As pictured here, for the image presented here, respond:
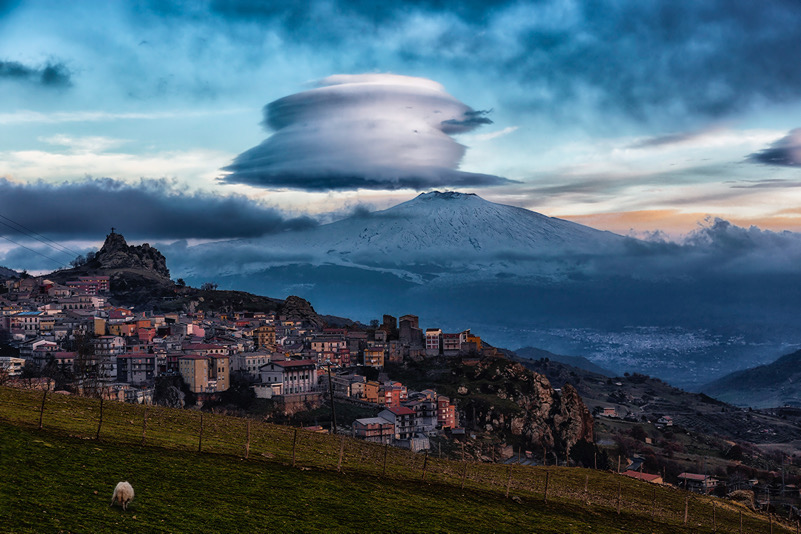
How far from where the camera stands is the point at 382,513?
22.8 metres

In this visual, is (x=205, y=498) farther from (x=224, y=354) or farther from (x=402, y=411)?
(x=224, y=354)

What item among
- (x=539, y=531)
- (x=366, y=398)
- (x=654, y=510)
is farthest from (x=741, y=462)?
(x=539, y=531)

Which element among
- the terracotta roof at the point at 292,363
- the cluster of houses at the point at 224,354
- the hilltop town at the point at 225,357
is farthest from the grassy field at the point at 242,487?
the terracotta roof at the point at 292,363

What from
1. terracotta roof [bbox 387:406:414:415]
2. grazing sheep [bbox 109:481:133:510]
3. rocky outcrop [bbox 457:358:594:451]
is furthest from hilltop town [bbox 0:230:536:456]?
grazing sheep [bbox 109:481:133:510]

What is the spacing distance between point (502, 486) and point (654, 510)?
881 cm

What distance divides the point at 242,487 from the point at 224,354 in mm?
92379

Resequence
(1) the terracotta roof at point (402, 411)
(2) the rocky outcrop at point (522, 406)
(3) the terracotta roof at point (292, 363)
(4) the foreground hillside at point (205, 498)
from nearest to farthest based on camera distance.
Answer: (4) the foreground hillside at point (205, 498) → (1) the terracotta roof at point (402, 411) → (3) the terracotta roof at point (292, 363) → (2) the rocky outcrop at point (522, 406)

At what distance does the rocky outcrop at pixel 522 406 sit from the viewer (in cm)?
11362

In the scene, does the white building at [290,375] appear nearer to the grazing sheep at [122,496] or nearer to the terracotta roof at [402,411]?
the terracotta roof at [402,411]

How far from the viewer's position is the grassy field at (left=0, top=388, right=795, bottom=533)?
18.0 metres

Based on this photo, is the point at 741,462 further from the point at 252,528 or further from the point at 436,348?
the point at 252,528

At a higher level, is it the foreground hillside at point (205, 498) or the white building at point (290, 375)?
the foreground hillside at point (205, 498)

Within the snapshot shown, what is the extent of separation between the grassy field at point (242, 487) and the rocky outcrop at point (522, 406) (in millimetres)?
73479

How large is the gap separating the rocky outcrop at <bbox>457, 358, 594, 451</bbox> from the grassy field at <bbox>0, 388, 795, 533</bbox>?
73.5 metres
